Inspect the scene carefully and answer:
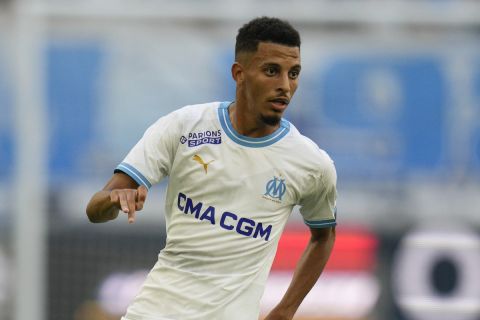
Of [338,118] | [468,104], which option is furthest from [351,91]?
[468,104]

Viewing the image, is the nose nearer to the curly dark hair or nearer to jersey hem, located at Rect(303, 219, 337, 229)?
the curly dark hair

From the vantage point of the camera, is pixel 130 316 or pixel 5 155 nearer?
pixel 130 316

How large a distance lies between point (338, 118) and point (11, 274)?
3.44 m

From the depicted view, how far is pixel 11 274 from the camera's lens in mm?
13742

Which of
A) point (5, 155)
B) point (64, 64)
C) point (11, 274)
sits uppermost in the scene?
point (64, 64)

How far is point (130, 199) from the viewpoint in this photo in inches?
234

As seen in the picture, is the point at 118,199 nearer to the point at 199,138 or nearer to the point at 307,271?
the point at 199,138

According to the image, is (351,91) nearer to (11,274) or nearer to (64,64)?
(64,64)

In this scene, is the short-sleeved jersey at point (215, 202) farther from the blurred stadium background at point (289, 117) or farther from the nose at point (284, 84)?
the blurred stadium background at point (289, 117)

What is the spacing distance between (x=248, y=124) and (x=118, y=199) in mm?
853

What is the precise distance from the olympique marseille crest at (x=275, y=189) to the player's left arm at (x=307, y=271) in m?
0.40

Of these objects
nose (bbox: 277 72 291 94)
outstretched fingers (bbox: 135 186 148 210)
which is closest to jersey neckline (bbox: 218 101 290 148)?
nose (bbox: 277 72 291 94)

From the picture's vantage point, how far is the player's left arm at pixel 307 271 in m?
6.84

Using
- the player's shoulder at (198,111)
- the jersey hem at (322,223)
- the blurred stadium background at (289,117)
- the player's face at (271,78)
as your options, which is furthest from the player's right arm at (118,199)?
the blurred stadium background at (289,117)
